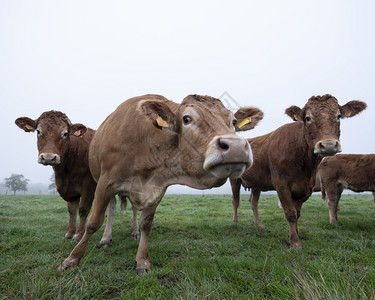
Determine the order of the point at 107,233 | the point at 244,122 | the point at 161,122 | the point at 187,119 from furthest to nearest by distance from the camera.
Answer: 1. the point at 107,233
2. the point at 244,122
3. the point at 161,122
4. the point at 187,119

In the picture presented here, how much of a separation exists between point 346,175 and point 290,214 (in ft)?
16.9

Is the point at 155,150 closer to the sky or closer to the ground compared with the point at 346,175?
closer to the sky

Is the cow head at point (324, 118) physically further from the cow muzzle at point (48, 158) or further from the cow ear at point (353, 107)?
the cow muzzle at point (48, 158)

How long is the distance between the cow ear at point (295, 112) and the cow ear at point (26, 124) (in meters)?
6.03

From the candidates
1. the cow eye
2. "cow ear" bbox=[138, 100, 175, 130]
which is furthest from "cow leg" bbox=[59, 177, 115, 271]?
the cow eye

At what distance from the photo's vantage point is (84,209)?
539 centimetres

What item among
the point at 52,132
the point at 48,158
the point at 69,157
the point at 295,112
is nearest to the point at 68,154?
the point at 69,157

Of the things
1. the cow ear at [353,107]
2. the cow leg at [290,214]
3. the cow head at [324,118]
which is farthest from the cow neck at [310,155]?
the cow ear at [353,107]

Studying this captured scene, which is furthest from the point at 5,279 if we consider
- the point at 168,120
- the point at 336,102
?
the point at 336,102

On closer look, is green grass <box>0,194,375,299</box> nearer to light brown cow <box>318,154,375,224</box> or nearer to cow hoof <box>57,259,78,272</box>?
cow hoof <box>57,259,78,272</box>

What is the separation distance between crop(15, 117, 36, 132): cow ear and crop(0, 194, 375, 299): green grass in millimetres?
2510

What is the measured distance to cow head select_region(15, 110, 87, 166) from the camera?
5.00 m

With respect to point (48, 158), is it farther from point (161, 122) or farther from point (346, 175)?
point (346, 175)

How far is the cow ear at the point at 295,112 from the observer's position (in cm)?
548
